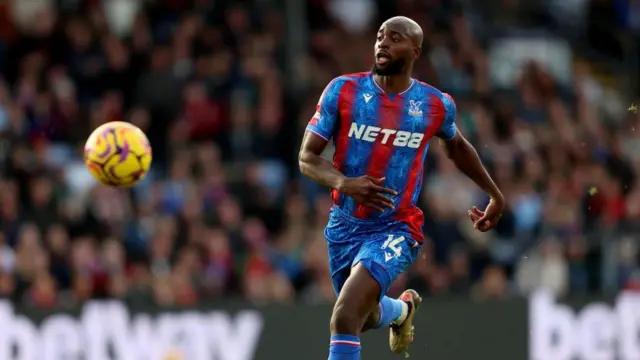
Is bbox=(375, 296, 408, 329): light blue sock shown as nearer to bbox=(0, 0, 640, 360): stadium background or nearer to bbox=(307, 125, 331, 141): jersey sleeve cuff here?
bbox=(307, 125, 331, 141): jersey sleeve cuff

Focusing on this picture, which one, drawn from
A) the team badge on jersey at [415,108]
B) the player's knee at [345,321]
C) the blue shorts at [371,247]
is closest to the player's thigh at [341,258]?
the blue shorts at [371,247]

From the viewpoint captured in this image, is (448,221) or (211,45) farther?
(211,45)

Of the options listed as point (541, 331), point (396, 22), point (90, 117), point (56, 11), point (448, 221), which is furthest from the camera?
point (56, 11)

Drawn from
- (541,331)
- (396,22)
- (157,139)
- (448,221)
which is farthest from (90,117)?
(396,22)

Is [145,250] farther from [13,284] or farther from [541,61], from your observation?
[541,61]

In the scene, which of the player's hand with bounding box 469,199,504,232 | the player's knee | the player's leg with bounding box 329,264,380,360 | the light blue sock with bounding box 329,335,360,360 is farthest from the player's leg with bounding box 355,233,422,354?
the player's hand with bounding box 469,199,504,232

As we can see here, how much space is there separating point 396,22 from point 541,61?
11.4m

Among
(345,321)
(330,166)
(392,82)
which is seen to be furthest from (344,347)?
(392,82)

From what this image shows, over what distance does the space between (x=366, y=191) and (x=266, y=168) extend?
892cm

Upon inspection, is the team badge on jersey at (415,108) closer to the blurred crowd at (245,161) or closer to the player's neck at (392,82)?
the player's neck at (392,82)

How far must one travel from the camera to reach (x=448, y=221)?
55.0 ft

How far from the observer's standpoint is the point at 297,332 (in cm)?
1527

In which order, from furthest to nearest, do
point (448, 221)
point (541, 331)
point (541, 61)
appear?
point (541, 61), point (448, 221), point (541, 331)

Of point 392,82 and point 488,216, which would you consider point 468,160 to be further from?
point 392,82
